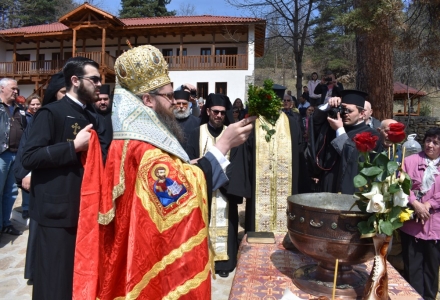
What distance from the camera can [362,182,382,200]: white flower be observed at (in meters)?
2.01

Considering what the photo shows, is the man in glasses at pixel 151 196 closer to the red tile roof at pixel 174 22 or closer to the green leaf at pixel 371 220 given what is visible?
the green leaf at pixel 371 220

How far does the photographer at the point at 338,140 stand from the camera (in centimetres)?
365

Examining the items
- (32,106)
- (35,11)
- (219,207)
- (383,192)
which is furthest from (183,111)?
(35,11)

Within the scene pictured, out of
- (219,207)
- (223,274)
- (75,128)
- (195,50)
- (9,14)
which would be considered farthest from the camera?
(9,14)

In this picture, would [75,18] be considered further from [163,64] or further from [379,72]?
[163,64]

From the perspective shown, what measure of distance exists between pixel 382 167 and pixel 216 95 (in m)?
3.25

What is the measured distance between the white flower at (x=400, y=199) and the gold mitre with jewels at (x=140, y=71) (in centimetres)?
138

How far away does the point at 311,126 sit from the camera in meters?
4.29

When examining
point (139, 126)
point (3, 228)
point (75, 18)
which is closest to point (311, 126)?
point (139, 126)

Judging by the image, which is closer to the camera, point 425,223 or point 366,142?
point 366,142

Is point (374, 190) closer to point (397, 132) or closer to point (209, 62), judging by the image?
point (397, 132)

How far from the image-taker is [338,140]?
3.83 metres

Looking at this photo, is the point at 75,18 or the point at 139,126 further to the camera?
the point at 75,18

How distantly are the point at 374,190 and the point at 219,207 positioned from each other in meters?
3.22
